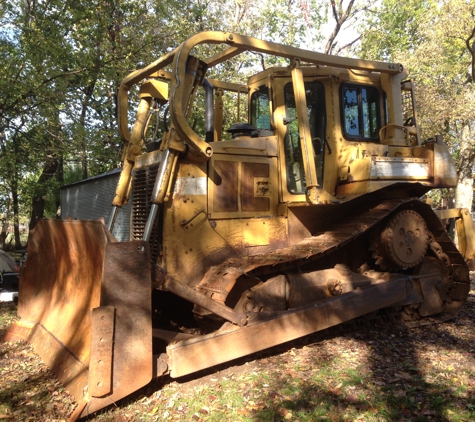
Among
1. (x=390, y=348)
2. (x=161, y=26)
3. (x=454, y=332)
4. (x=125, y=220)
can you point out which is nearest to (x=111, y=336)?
(x=390, y=348)

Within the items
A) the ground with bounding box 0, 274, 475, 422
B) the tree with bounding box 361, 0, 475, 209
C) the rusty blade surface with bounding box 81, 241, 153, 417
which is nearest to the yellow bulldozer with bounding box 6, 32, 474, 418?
the rusty blade surface with bounding box 81, 241, 153, 417

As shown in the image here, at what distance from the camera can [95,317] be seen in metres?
3.39

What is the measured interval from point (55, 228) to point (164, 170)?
5.21ft

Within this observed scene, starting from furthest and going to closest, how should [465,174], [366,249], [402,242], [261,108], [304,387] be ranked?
[465,174], [261,108], [366,249], [402,242], [304,387]

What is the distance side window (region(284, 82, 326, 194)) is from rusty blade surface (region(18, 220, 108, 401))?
248 cm

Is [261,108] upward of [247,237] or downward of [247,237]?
upward

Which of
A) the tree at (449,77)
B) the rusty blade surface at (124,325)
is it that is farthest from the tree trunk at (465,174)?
the rusty blade surface at (124,325)

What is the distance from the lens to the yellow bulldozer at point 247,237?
147 inches

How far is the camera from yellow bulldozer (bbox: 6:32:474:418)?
3742mm

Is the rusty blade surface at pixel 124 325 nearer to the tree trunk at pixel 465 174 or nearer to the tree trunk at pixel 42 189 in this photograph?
the tree trunk at pixel 42 189

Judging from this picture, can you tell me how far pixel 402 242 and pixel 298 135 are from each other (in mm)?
1874

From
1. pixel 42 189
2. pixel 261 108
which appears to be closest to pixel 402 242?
pixel 261 108

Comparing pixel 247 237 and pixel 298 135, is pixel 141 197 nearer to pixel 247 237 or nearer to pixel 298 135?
pixel 247 237

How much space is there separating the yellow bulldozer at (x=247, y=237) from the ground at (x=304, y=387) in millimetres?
256
